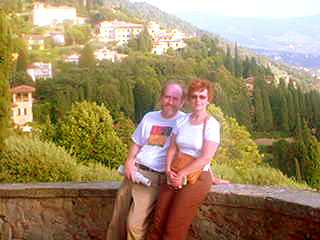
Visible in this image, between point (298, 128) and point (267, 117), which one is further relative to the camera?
point (267, 117)

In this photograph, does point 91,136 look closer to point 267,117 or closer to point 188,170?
point 188,170

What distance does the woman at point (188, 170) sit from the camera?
7.53ft

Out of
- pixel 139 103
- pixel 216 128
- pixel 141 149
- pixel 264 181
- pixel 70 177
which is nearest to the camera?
pixel 216 128

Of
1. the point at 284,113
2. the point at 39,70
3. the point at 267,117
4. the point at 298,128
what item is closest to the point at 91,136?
the point at 298,128

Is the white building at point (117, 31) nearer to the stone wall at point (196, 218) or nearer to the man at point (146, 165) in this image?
the stone wall at point (196, 218)

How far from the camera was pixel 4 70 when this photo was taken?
18.0ft

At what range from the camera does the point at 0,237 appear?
10.7 ft

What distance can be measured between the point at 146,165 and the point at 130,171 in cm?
10

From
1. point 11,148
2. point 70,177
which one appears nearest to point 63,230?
point 70,177

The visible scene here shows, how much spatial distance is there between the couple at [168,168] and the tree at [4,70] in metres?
3.14

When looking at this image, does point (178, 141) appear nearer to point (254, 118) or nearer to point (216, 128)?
point (216, 128)

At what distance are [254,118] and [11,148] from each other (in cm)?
4459

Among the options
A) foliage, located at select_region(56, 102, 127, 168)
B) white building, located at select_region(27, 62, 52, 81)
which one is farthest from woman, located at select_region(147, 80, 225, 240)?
white building, located at select_region(27, 62, 52, 81)

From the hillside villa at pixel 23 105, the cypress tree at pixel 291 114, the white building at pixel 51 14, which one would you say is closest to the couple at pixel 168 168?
the hillside villa at pixel 23 105
